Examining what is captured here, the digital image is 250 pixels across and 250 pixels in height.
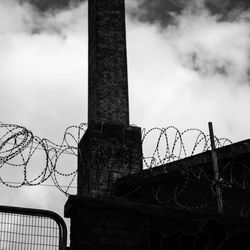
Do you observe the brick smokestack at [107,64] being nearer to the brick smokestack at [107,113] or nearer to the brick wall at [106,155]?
→ the brick smokestack at [107,113]

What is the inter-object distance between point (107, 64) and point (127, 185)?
126 inches

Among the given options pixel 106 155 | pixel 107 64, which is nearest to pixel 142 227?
pixel 106 155

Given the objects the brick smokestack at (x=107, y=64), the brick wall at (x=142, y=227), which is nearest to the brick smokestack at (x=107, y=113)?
the brick smokestack at (x=107, y=64)

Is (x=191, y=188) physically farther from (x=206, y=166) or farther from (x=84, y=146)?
(x=84, y=146)

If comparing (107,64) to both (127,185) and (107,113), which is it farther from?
(127,185)

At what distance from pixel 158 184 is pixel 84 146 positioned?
1.82m

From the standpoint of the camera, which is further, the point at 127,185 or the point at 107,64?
the point at 107,64

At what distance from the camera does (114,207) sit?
4.21 m

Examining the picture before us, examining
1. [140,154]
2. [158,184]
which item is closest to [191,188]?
[158,184]

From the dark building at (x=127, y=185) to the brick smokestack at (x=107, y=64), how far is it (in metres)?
0.02

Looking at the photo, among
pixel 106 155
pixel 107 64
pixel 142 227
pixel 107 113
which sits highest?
pixel 107 64

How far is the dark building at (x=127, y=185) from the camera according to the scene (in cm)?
416

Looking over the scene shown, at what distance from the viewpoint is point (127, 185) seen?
31.3 ft

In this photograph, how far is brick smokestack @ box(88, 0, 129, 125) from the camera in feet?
35.2
